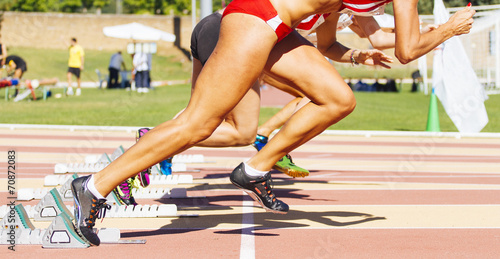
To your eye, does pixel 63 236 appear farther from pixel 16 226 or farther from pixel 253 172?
pixel 253 172

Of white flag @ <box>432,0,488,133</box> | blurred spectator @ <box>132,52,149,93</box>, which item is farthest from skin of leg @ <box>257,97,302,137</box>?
blurred spectator @ <box>132,52,149,93</box>

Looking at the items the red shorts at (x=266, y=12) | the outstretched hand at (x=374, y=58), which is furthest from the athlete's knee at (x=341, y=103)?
the outstretched hand at (x=374, y=58)

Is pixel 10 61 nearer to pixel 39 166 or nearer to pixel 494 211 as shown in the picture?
pixel 39 166

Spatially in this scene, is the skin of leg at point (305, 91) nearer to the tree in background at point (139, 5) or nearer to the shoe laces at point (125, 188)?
the shoe laces at point (125, 188)

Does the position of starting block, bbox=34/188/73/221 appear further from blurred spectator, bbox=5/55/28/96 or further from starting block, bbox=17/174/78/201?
blurred spectator, bbox=5/55/28/96

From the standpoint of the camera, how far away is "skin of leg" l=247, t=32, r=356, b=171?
4.34 metres

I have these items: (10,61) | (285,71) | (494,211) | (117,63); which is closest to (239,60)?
(285,71)

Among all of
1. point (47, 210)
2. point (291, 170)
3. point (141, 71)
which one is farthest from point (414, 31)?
point (141, 71)

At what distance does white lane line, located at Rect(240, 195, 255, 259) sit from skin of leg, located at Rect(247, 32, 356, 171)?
1.58 ft

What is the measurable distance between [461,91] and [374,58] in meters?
8.32

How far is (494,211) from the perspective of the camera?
5.67 meters

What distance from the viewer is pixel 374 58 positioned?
16.9 ft

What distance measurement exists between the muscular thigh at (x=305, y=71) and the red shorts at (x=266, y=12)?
0.72 feet

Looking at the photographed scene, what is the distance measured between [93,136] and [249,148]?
3068 millimetres
